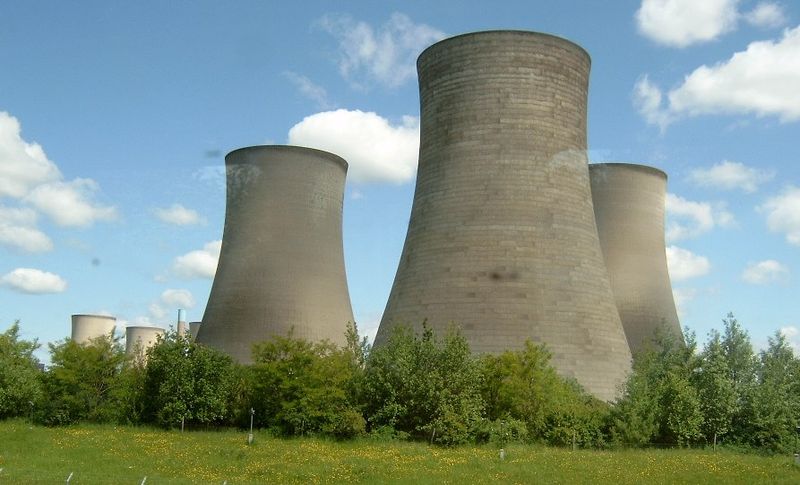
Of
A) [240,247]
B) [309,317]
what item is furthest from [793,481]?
[240,247]

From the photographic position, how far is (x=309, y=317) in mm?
27453

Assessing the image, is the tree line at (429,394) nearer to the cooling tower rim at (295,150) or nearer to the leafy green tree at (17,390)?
the leafy green tree at (17,390)

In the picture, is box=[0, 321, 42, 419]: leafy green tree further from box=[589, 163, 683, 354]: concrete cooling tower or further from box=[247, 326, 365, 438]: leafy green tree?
box=[589, 163, 683, 354]: concrete cooling tower

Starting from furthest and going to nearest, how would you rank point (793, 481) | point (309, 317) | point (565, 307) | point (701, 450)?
point (309, 317) < point (565, 307) < point (701, 450) < point (793, 481)

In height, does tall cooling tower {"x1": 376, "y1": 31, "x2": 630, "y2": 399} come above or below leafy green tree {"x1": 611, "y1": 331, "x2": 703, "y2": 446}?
above

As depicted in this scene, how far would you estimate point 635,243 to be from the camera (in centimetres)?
3031

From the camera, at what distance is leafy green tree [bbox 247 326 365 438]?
16.6 metres

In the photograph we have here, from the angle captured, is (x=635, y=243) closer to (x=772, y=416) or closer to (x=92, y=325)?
(x=772, y=416)

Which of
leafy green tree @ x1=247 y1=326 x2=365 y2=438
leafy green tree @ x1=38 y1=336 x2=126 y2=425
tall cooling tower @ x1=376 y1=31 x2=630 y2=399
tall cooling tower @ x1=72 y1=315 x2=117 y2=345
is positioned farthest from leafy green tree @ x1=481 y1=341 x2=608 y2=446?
tall cooling tower @ x1=72 y1=315 x2=117 y2=345

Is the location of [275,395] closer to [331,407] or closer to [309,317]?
[331,407]

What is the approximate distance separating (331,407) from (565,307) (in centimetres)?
591

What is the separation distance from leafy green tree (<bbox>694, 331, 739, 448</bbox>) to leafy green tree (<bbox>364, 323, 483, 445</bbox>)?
423 centimetres

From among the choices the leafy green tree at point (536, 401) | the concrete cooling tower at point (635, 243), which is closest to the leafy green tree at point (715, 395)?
the leafy green tree at point (536, 401)

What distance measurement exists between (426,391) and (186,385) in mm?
5025
